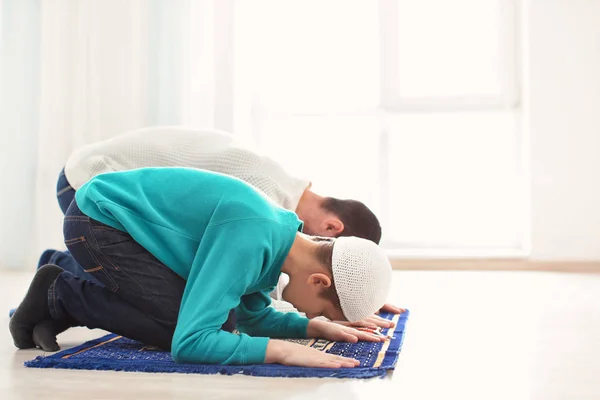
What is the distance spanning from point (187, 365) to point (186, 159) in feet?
2.93

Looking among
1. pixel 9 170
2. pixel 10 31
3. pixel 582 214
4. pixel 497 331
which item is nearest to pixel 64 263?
pixel 497 331

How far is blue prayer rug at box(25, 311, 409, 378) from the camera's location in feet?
4.40

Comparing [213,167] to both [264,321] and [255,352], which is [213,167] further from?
[255,352]

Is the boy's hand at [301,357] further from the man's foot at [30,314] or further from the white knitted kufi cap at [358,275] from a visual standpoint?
the man's foot at [30,314]

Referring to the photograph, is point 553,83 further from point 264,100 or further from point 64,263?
point 64,263

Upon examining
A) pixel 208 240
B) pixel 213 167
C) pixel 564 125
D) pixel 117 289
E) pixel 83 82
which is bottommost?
pixel 117 289

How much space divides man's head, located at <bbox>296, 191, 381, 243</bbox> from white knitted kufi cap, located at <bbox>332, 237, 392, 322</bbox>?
2.62 feet

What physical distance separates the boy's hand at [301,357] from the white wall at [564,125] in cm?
318

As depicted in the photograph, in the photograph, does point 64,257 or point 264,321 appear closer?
point 264,321

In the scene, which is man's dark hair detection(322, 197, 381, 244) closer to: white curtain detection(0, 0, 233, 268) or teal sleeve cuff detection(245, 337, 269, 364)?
teal sleeve cuff detection(245, 337, 269, 364)

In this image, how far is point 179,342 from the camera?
1.34 metres

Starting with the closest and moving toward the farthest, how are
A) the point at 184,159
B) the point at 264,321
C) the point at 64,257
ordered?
the point at 264,321
the point at 64,257
the point at 184,159

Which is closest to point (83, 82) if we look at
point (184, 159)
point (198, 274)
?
point (184, 159)

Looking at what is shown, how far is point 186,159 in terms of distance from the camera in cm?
216
